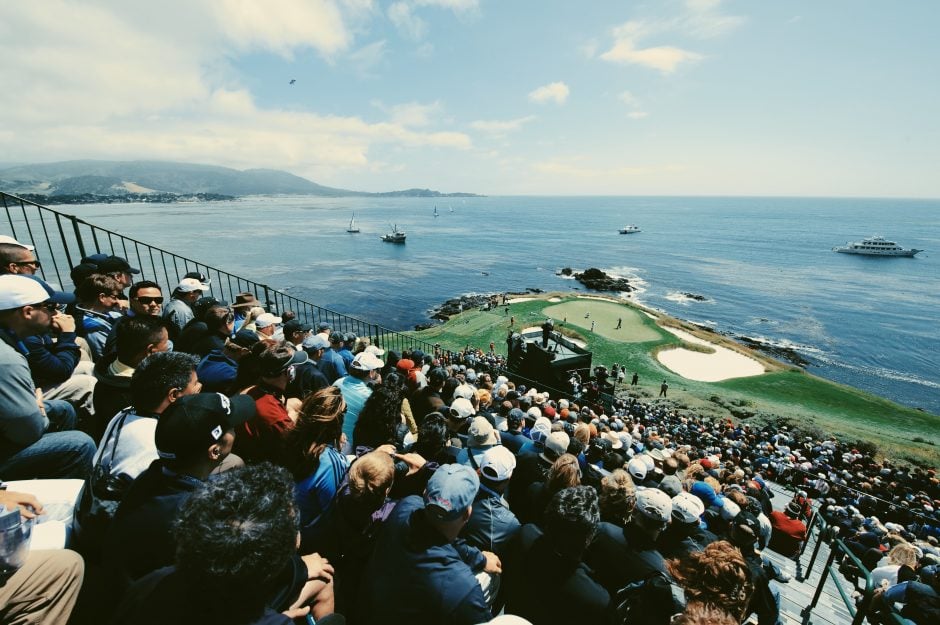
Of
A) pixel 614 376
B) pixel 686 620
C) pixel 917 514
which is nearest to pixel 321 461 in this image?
pixel 686 620

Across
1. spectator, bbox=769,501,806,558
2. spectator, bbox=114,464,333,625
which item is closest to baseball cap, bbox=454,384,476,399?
spectator, bbox=114,464,333,625

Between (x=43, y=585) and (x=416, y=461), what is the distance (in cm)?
264

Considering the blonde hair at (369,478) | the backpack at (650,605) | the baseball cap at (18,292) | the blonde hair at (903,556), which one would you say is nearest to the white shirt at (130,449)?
the blonde hair at (369,478)

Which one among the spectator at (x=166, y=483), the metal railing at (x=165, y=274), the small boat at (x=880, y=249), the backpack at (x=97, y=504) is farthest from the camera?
the small boat at (x=880, y=249)

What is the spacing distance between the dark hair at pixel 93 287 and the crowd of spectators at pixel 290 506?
0.02m

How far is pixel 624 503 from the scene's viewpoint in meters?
4.20

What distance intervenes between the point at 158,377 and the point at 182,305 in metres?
4.43

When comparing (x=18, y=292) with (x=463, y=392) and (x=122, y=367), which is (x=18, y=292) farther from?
(x=463, y=392)

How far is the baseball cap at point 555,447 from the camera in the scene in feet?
17.5

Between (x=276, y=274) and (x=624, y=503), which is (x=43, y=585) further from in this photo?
(x=276, y=274)

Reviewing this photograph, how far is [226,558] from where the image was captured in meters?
1.67

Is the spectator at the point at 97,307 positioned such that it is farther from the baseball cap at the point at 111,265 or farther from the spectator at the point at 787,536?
the spectator at the point at 787,536

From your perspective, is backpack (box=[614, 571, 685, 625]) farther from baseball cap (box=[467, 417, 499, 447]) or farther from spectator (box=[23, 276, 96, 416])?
spectator (box=[23, 276, 96, 416])

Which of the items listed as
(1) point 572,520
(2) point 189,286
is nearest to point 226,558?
(1) point 572,520
